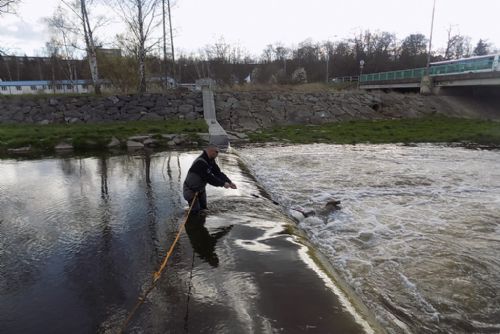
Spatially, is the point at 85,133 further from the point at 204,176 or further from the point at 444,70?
the point at 444,70

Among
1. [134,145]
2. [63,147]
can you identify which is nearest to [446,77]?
[134,145]

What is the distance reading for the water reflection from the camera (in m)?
5.00

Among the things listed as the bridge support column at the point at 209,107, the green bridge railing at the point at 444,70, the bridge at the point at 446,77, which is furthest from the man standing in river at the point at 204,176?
the green bridge railing at the point at 444,70

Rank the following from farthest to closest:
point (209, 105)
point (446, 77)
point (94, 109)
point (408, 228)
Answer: point (446, 77) < point (209, 105) < point (94, 109) < point (408, 228)

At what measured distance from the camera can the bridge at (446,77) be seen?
86.2 feet


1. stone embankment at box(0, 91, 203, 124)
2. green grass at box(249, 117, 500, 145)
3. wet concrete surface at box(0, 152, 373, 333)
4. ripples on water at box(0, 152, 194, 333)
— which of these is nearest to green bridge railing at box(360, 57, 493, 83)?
green grass at box(249, 117, 500, 145)

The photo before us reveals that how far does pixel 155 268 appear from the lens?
15.3 ft

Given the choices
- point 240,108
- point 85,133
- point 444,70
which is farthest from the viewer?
point 444,70

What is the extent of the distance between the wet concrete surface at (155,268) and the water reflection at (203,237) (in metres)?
0.02

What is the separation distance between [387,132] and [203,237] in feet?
58.8

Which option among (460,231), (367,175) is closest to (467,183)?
(367,175)

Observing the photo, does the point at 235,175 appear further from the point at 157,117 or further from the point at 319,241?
the point at 157,117

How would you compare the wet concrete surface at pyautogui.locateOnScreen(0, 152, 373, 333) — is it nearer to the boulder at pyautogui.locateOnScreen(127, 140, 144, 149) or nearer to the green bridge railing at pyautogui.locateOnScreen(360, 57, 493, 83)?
the boulder at pyautogui.locateOnScreen(127, 140, 144, 149)

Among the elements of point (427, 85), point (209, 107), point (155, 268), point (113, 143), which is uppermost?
point (427, 85)
